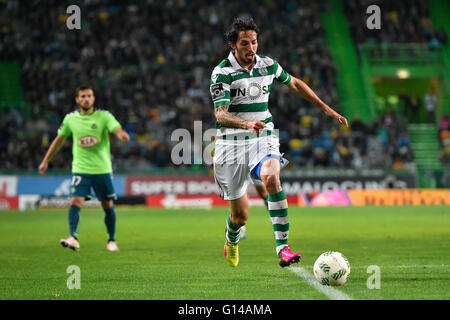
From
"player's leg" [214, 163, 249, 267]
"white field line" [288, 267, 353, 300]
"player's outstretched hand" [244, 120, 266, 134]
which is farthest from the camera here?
"player's leg" [214, 163, 249, 267]

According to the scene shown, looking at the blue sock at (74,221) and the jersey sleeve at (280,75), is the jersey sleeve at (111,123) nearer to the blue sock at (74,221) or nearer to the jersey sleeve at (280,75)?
the blue sock at (74,221)

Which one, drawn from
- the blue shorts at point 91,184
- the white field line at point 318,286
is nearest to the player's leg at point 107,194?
the blue shorts at point 91,184

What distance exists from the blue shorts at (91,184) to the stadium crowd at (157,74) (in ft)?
48.0

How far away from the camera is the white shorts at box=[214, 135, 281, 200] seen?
7.79 meters

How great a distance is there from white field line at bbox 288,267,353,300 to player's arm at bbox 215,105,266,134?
1.54 metres

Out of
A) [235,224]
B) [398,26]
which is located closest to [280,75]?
[235,224]

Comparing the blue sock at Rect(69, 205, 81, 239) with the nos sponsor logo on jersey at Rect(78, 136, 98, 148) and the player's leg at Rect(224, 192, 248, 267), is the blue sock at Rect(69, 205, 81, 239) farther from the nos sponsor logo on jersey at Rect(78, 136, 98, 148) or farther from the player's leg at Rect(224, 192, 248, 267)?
the player's leg at Rect(224, 192, 248, 267)

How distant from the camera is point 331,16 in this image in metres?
36.1

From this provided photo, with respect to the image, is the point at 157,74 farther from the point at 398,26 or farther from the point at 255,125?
the point at 255,125

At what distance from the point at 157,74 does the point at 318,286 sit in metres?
24.0

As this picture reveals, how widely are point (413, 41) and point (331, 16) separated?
164 inches

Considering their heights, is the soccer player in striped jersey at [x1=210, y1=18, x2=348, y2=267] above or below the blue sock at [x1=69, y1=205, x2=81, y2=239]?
above

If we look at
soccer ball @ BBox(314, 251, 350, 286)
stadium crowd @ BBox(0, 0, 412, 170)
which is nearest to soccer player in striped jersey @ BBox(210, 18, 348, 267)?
soccer ball @ BBox(314, 251, 350, 286)
